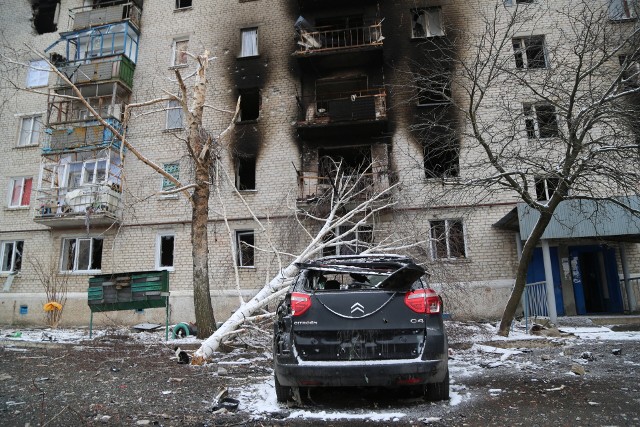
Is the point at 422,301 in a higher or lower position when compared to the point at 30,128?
lower

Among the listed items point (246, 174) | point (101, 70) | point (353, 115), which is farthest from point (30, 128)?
point (353, 115)

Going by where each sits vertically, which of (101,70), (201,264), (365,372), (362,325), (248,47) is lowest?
(365,372)

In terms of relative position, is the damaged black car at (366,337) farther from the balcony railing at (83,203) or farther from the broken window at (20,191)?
the broken window at (20,191)

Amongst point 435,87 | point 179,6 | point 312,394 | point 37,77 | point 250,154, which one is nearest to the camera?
point 312,394

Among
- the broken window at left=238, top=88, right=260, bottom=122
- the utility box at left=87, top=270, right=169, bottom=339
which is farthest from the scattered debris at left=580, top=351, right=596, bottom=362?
the broken window at left=238, top=88, right=260, bottom=122

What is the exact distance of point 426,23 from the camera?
17.4 metres

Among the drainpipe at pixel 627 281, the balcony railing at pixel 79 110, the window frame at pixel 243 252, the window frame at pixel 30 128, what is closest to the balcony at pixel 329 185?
the window frame at pixel 243 252

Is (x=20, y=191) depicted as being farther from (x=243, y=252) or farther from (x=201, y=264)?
(x=201, y=264)

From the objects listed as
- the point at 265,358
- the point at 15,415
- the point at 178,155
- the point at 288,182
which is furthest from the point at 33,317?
the point at 15,415

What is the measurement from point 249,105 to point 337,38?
192 inches

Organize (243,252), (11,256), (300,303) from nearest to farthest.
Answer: (300,303)
(243,252)
(11,256)

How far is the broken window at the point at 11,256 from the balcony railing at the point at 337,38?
Result: 15243 mm

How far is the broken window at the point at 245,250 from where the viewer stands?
16.2 metres

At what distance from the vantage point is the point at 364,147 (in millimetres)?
16375
